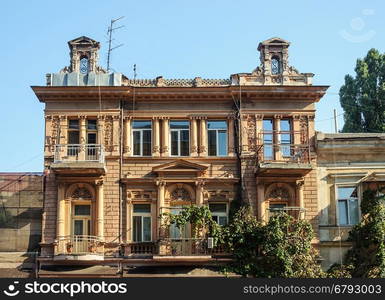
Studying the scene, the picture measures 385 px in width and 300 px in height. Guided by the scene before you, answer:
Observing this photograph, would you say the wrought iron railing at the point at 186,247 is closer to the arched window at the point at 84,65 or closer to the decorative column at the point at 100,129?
the decorative column at the point at 100,129

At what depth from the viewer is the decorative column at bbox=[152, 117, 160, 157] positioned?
37375 millimetres

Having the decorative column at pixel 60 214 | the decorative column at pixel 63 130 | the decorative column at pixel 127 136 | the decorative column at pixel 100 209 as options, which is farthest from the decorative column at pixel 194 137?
the decorative column at pixel 60 214

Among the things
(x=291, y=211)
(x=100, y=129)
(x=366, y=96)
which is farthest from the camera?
(x=366, y=96)

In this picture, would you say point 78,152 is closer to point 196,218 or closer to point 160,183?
point 160,183

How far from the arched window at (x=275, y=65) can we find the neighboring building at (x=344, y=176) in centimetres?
358

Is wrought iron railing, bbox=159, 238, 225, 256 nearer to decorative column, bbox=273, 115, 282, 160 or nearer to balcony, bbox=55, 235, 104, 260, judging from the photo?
balcony, bbox=55, 235, 104, 260

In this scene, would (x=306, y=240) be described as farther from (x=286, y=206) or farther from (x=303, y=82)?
(x=303, y=82)

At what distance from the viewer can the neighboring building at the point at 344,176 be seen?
3681 cm

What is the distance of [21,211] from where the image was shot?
37344 millimetres

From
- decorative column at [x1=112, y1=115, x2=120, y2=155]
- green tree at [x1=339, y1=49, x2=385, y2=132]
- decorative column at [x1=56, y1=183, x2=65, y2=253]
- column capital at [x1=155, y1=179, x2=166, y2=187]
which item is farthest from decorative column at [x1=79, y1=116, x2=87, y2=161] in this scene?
green tree at [x1=339, y1=49, x2=385, y2=132]

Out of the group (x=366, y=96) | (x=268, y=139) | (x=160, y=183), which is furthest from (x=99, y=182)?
(x=366, y=96)

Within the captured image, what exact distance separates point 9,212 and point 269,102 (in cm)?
1288

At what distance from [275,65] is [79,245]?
12.2 metres

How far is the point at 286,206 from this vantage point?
37.1 m
